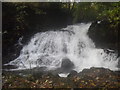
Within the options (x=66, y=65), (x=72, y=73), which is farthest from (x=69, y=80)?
(x=66, y=65)

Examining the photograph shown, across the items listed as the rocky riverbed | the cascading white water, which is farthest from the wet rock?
the cascading white water

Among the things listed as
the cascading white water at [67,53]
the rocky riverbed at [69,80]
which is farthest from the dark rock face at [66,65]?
the rocky riverbed at [69,80]

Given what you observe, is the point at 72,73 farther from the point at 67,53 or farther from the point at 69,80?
the point at 67,53

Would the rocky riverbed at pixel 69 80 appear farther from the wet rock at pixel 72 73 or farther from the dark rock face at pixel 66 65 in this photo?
the dark rock face at pixel 66 65

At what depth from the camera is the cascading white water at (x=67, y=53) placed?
20.5 feet

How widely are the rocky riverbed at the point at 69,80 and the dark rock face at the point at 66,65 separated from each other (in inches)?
10.5

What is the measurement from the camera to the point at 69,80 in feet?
19.4

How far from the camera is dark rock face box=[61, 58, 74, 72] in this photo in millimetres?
6312

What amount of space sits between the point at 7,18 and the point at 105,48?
3.39 meters

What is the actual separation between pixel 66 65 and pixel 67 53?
1.30 feet

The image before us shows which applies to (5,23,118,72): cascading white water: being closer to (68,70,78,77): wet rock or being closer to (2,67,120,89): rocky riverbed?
(68,70,78,77): wet rock

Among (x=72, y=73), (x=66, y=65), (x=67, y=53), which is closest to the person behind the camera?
(x=72, y=73)

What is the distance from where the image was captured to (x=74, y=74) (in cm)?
604

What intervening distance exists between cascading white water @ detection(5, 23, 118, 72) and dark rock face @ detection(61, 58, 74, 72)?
10cm
